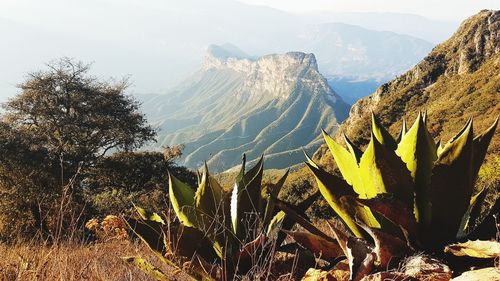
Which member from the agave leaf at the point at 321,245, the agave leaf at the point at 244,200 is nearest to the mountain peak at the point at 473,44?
the agave leaf at the point at 244,200

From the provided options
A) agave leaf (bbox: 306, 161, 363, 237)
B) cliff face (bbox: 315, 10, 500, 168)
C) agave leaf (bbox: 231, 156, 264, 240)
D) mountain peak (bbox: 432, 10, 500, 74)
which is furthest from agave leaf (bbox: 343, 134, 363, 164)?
mountain peak (bbox: 432, 10, 500, 74)

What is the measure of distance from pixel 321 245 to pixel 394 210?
35 cm

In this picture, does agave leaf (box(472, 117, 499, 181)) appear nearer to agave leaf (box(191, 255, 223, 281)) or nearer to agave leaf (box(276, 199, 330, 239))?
agave leaf (box(276, 199, 330, 239))

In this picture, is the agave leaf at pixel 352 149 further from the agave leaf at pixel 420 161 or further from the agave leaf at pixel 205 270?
the agave leaf at pixel 205 270

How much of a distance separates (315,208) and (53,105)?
17.9 meters

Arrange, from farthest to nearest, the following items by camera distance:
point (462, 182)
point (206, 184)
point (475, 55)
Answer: point (475, 55), point (206, 184), point (462, 182)

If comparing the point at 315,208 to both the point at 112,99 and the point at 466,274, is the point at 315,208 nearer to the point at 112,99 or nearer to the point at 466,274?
the point at 466,274

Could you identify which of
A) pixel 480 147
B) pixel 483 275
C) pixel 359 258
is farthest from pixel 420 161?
pixel 483 275

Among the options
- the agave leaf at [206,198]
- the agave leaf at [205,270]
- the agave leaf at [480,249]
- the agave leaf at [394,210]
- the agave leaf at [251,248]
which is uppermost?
the agave leaf at [394,210]

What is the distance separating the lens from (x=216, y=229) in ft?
5.74

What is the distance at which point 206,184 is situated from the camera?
6.88 feet

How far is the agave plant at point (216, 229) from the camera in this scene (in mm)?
1775

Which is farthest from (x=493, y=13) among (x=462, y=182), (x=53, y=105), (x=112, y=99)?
(x=462, y=182)

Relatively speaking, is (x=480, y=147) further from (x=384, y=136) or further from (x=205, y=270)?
(x=205, y=270)
